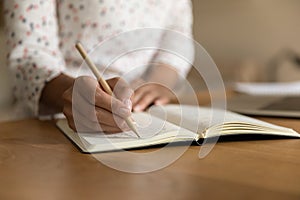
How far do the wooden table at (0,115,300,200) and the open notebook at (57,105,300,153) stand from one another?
0.06 ft

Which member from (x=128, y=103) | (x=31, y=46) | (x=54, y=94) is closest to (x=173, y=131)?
(x=128, y=103)

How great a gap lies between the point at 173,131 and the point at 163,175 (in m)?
0.14

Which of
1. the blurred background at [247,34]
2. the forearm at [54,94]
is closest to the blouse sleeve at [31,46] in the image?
the forearm at [54,94]

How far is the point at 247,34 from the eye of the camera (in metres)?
2.39

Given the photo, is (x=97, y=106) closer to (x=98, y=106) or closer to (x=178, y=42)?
(x=98, y=106)

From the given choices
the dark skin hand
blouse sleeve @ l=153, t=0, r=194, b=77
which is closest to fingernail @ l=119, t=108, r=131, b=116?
the dark skin hand

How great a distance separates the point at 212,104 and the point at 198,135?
45 cm

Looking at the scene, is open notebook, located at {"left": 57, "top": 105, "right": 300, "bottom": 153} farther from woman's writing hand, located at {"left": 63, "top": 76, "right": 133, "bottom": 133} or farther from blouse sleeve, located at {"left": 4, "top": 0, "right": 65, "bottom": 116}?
blouse sleeve, located at {"left": 4, "top": 0, "right": 65, "bottom": 116}

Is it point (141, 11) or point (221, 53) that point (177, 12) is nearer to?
point (141, 11)

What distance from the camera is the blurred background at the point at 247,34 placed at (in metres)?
2.29

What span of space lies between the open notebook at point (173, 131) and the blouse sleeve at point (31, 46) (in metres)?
0.20

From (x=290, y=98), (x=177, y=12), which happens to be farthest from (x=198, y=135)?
(x=177, y=12)

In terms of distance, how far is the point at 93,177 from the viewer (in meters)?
0.53

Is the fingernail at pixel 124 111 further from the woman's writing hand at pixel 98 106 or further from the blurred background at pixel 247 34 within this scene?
the blurred background at pixel 247 34
